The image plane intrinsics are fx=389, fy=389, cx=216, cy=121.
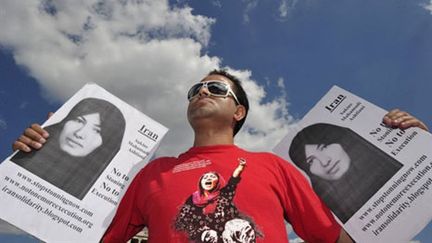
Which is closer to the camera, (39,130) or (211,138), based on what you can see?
(39,130)

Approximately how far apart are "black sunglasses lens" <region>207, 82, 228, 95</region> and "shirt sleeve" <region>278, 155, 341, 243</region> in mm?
1110

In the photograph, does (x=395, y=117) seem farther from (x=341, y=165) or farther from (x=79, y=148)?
(x=79, y=148)

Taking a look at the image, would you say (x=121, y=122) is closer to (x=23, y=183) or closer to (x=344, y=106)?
(x=23, y=183)

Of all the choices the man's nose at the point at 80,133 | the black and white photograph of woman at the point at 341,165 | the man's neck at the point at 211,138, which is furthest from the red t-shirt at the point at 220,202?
the man's nose at the point at 80,133

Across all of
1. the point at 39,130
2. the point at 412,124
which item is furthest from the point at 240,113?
the point at 39,130

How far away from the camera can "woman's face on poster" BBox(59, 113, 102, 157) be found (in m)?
3.34

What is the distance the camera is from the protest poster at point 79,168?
2.96m

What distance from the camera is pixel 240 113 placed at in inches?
162

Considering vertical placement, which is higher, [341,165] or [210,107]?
[341,165]

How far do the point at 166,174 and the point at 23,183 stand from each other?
1104 millimetres

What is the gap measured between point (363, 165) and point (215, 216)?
1262mm

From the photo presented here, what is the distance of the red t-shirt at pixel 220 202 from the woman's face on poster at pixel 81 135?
1.67 ft

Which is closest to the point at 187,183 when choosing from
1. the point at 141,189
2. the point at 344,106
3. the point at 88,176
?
the point at 141,189

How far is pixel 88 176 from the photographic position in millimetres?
3262
